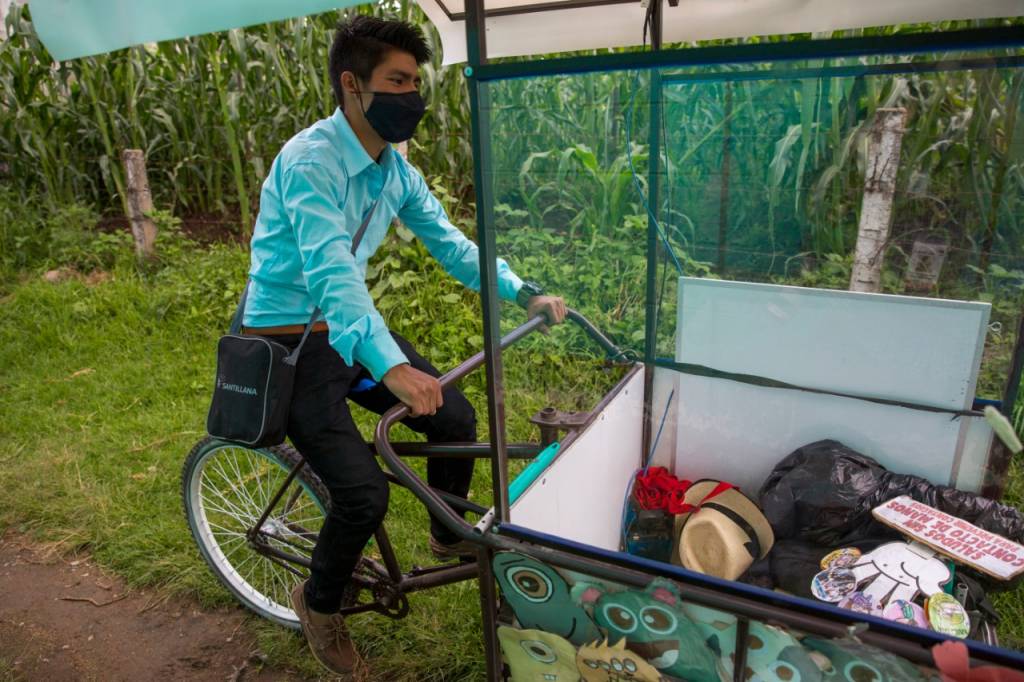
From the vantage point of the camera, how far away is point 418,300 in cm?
464

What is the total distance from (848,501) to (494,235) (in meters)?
1.34

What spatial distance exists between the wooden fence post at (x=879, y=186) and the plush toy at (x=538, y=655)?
3.86ft

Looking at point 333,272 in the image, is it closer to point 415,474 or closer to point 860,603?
point 415,474

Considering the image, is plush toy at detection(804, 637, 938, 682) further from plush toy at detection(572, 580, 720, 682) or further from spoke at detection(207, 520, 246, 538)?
spoke at detection(207, 520, 246, 538)

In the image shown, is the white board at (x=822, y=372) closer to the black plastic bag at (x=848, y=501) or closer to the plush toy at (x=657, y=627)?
the black plastic bag at (x=848, y=501)

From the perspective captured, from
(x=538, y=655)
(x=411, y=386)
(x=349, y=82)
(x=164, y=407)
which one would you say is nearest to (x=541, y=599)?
(x=538, y=655)

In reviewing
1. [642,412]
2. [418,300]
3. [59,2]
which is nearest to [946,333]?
[642,412]

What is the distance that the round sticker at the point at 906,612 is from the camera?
168cm

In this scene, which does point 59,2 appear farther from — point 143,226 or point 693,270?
point 143,226

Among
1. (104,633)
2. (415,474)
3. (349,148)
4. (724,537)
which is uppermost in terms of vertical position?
(349,148)

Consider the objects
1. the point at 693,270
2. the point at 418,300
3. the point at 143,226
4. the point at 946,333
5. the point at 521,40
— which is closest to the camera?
the point at 946,333

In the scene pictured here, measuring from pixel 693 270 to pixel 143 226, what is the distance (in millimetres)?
5477

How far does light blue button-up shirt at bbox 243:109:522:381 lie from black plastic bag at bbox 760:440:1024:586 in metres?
1.06

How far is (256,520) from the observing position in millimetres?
2656
